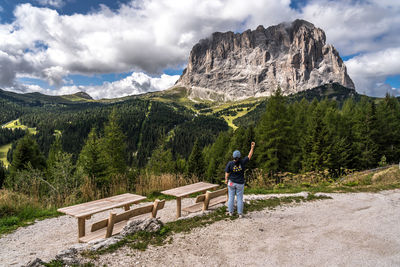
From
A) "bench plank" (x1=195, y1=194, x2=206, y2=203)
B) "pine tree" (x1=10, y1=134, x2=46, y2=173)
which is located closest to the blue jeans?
"bench plank" (x1=195, y1=194, x2=206, y2=203)

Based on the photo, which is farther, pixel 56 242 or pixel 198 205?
pixel 198 205

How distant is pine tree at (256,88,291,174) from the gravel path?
67.6ft

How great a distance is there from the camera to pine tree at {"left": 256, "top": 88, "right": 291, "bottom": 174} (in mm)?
29047

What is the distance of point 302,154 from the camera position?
3272 centimetres

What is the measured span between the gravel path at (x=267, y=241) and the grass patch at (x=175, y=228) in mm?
197

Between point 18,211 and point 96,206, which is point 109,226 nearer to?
point 96,206

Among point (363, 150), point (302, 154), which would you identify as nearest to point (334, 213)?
point (302, 154)

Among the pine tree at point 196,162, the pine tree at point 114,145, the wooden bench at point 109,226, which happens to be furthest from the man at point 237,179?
the pine tree at point 196,162

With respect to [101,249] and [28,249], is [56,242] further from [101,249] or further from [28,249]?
[101,249]

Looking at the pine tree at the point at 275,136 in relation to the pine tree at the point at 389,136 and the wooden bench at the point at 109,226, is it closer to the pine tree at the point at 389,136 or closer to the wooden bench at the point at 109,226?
the pine tree at the point at 389,136

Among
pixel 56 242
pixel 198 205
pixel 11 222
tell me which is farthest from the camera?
pixel 198 205

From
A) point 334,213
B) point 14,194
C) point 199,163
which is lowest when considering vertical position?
point 199,163

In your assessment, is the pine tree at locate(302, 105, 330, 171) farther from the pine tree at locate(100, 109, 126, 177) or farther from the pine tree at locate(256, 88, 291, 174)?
the pine tree at locate(100, 109, 126, 177)

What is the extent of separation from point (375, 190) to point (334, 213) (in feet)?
16.6
